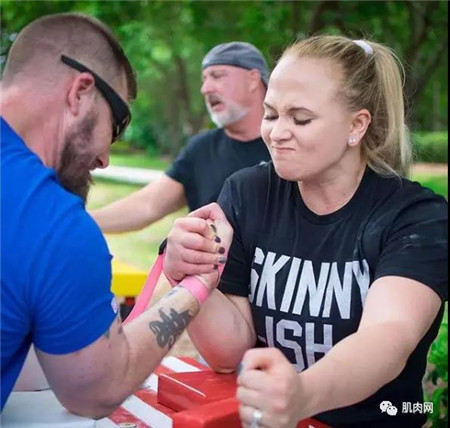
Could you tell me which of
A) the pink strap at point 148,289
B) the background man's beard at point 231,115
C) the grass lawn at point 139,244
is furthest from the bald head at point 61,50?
the grass lawn at point 139,244

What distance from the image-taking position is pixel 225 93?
4809 mm

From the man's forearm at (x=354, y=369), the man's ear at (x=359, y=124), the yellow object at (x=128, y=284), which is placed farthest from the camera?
the yellow object at (x=128, y=284)

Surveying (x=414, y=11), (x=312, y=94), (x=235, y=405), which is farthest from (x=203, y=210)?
(x=414, y=11)

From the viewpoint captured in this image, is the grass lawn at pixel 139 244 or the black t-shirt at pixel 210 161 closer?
the black t-shirt at pixel 210 161

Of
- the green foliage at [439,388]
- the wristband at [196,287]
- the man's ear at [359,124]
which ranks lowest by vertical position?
the green foliage at [439,388]

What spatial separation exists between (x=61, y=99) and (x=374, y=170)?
3.19 feet

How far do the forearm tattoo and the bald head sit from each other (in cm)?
54

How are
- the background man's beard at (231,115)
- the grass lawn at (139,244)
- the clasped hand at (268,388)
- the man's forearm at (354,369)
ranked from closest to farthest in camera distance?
the clasped hand at (268,388) → the man's forearm at (354,369) → the background man's beard at (231,115) → the grass lawn at (139,244)

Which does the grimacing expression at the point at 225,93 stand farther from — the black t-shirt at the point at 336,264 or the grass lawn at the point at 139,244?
the grass lawn at the point at 139,244

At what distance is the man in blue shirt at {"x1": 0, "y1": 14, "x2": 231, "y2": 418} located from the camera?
153 centimetres

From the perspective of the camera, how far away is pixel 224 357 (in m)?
2.32

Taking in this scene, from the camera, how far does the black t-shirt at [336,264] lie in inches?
82.4

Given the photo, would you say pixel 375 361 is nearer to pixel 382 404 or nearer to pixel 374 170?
pixel 382 404

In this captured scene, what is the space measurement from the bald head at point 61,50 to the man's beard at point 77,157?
12 centimetres
